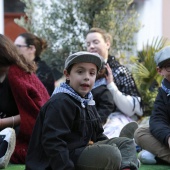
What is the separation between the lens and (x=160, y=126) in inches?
189

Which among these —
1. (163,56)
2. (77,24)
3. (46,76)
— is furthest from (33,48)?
(163,56)

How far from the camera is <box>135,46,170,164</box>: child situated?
4.82 metres

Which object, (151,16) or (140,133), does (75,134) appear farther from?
(151,16)

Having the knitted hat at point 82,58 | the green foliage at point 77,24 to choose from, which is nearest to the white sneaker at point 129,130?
the knitted hat at point 82,58

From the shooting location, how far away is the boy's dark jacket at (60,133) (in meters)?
3.63

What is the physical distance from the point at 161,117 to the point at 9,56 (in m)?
1.43

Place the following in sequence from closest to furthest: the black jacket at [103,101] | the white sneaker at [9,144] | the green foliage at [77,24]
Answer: the white sneaker at [9,144] < the black jacket at [103,101] < the green foliage at [77,24]

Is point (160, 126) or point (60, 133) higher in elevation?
point (60, 133)

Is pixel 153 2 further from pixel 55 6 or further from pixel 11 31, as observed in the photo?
pixel 55 6

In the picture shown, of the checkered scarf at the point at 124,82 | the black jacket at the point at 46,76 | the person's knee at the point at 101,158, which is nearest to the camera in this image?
the person's knee at the point at 101,158

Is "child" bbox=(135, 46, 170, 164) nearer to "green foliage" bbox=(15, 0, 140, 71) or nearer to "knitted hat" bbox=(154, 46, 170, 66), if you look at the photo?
"knitted hat" bbox=(154, 46, 170, 66)

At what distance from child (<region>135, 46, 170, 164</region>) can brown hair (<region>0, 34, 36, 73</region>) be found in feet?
3.88

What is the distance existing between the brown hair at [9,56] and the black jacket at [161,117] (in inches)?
46.6

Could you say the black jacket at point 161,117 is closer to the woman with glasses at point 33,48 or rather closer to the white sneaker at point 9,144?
the white sneaker at point 9,144
